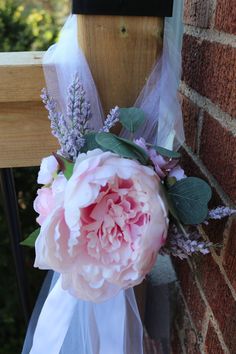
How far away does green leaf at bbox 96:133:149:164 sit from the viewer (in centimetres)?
52

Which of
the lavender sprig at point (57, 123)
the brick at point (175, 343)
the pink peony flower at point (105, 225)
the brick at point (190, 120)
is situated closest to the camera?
the pink peony flower at point (105, 225)

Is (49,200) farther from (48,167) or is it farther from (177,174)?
(177,174)

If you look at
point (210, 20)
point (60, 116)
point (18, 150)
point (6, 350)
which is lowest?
point (6, 350)

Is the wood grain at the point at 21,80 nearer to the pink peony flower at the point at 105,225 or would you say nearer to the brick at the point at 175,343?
the pink peony flower at the point at 105,225

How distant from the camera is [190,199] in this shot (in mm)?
539

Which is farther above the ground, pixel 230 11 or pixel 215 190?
pixel 230 11

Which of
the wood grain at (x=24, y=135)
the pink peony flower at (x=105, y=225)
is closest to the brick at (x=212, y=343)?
the pink peony flower at (x=105, y=225)

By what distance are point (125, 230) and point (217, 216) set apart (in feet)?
0.38

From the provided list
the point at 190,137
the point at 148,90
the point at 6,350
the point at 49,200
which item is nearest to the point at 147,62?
the point at 148,90

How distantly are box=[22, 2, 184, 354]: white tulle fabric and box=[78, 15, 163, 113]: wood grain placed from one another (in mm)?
15

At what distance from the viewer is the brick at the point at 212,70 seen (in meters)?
0.54

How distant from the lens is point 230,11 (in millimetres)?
530

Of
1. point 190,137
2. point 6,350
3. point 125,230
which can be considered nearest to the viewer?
point 125,230

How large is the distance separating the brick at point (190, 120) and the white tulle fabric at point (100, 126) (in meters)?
0.03
